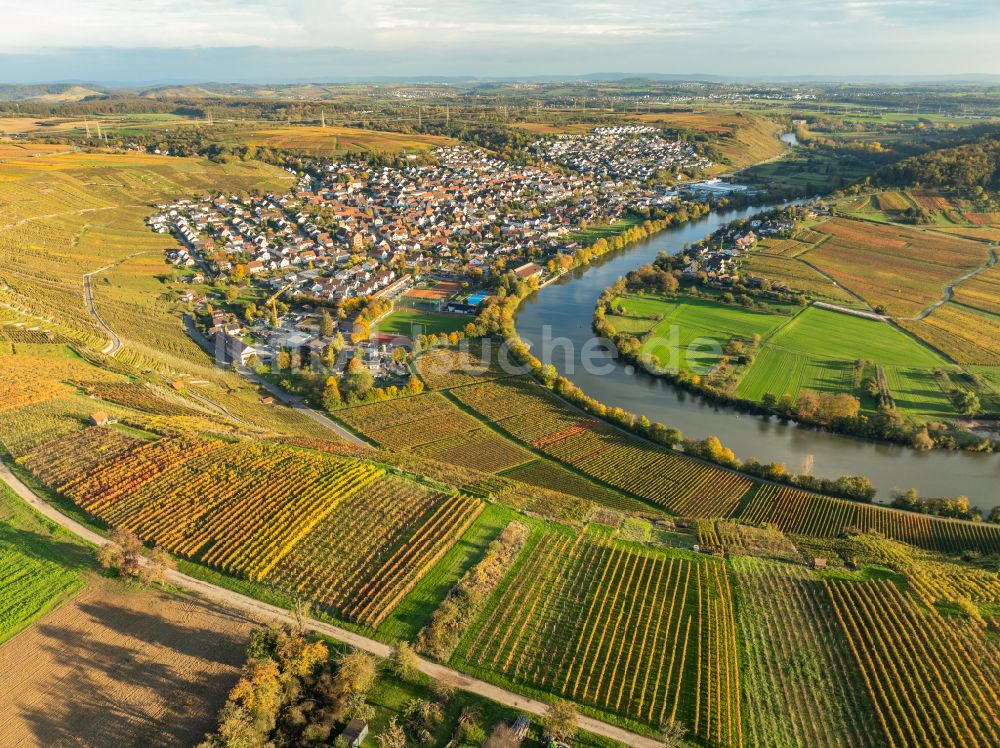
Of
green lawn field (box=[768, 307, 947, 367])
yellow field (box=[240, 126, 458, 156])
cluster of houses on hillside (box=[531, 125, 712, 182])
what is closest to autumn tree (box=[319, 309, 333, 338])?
green lawn field (box=[768, 307, 947, 367])

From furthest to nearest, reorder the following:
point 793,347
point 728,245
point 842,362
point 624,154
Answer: point 624,154, point 728,245, point 793,347, point 842,362

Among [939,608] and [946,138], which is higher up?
[946,138]

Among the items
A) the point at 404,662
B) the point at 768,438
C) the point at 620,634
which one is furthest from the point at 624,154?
the point at 404,662

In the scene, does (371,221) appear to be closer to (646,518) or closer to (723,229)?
(723,229)

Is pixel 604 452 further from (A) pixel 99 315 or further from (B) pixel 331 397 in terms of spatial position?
(A) pixel 99 315

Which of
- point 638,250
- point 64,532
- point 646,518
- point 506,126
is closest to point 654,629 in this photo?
point 646,518

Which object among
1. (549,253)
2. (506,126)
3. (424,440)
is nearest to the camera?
(424,440)

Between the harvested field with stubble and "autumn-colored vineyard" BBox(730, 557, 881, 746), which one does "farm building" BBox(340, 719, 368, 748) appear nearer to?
the harvested field with stubble
